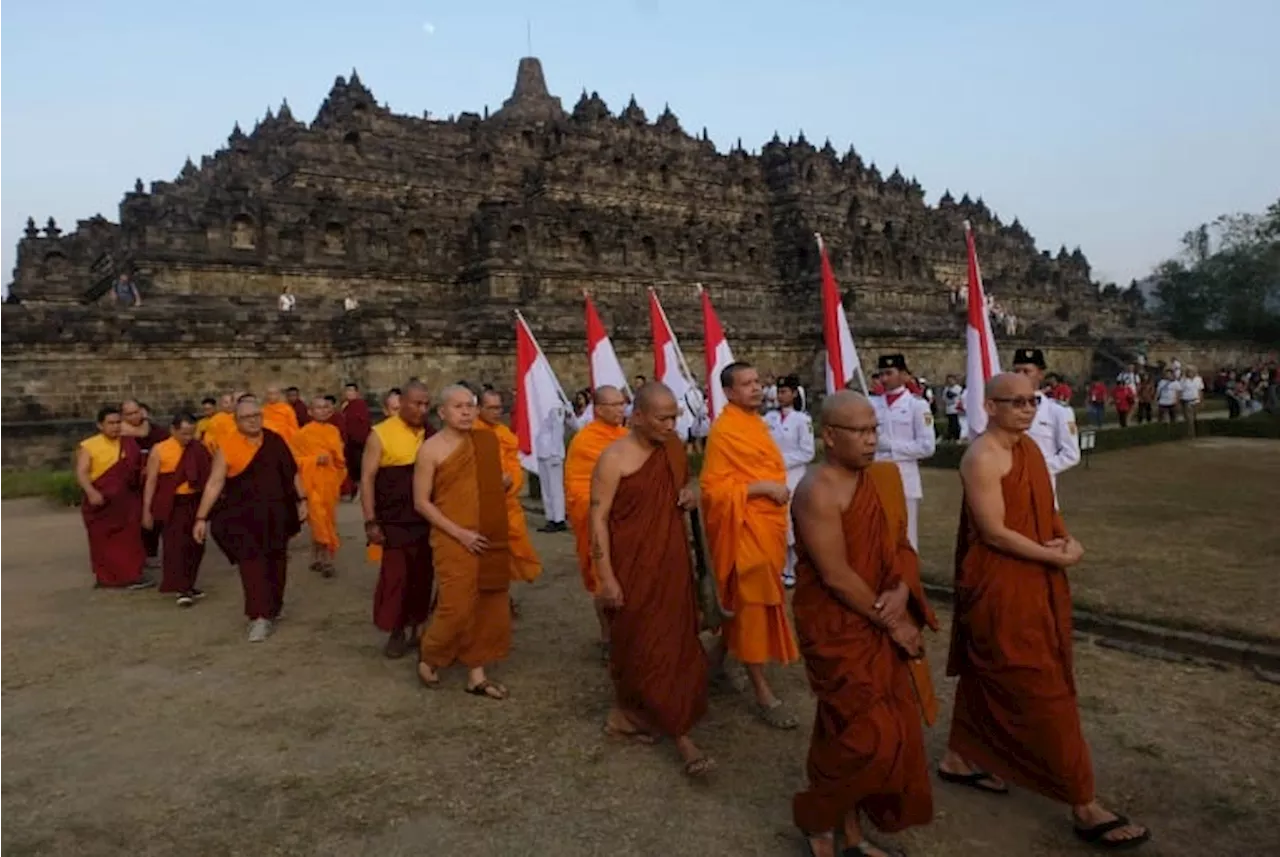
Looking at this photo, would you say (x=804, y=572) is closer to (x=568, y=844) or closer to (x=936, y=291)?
(x=568, y=844)

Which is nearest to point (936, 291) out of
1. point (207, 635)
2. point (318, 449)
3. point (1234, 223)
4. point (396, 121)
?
point (396, 121)

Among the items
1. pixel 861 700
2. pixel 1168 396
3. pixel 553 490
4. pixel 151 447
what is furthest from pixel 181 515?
pixel 1168 396

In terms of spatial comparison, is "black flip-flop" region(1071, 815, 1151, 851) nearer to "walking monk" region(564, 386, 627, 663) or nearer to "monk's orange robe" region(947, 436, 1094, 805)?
"monk's orange robe" region(947, 436, 1094, 805)

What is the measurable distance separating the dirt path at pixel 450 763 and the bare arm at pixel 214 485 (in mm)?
977

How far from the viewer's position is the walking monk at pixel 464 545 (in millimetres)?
5395

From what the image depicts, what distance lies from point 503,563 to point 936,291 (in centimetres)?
3675

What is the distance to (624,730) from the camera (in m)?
4.70

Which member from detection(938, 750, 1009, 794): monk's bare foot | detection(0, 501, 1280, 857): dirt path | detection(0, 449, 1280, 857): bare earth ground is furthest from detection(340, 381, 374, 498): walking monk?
detection(938, 750, 1009, 794): monk's bare foot

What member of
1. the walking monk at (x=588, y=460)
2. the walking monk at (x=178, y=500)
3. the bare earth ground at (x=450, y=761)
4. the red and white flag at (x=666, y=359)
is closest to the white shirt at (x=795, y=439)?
the walking monk at (x=588, y=460)

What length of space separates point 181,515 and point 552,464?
4.37m

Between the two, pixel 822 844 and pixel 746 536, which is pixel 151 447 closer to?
pixel 746 536

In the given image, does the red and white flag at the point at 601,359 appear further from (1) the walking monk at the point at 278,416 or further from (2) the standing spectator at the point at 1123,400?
(2) the standing spectator at the point at 1123,400

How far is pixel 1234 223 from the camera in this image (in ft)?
183

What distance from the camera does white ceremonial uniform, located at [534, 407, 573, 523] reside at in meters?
10.9
